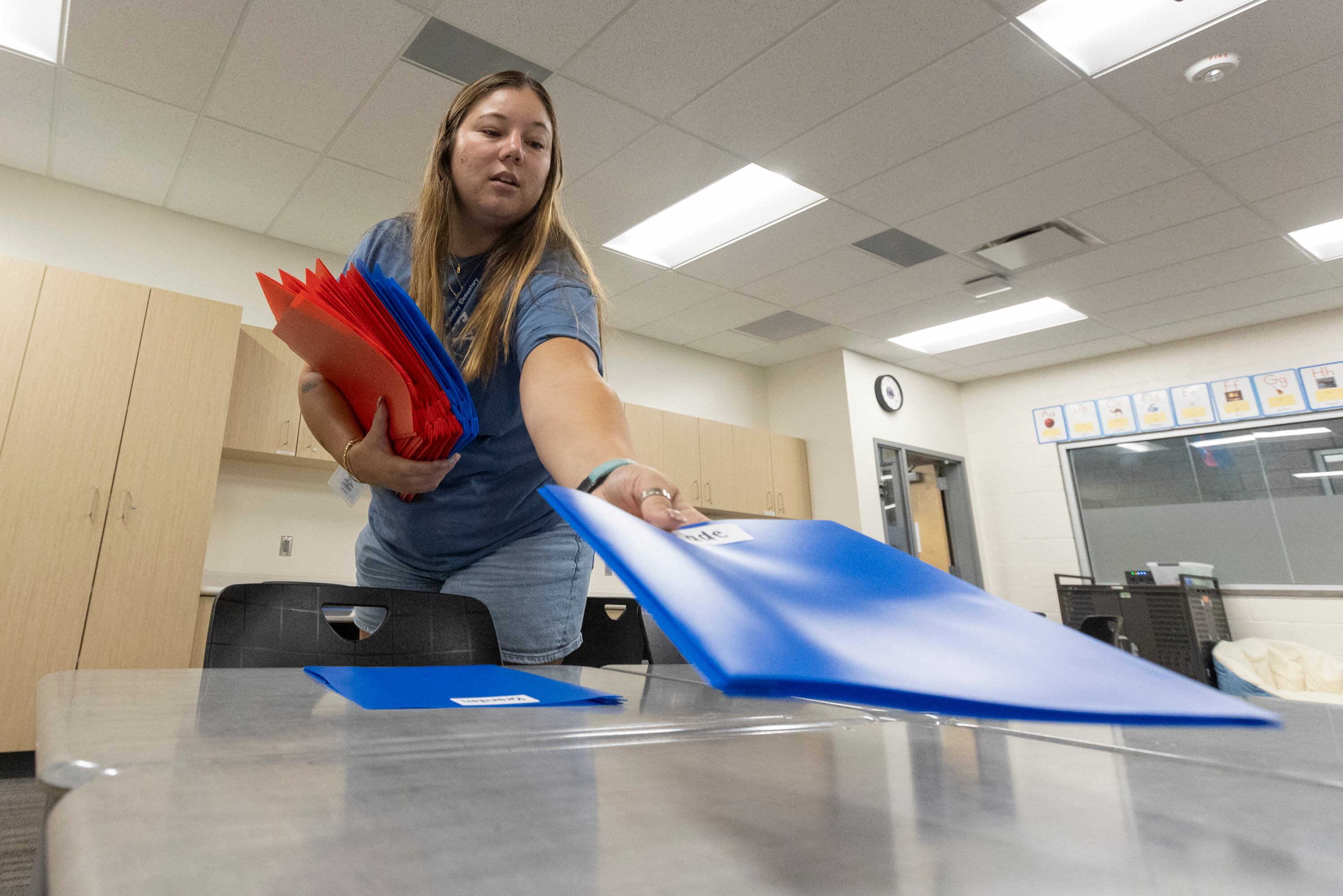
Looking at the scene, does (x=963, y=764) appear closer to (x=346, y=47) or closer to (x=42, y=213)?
(x=346, y=47)

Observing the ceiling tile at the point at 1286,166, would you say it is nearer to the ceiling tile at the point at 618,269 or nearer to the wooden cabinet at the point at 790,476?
the ceiling tile at the point at 618,269

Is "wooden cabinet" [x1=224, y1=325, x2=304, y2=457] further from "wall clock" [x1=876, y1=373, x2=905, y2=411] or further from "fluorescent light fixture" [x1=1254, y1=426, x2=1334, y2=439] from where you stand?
"fluorescent light fixture" [x1=1254, y1=426, x2=1334, y2=439]

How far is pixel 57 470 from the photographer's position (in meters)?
2.96

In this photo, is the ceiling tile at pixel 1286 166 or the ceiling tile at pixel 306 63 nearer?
the ceiling tile at pixel 306 63

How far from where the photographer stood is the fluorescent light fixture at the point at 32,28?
255 cm

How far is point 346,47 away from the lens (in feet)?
8.68

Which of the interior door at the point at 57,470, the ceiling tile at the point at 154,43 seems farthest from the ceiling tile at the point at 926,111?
the interior door at the point at 57,470

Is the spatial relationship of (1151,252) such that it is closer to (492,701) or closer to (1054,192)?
(1054,192)

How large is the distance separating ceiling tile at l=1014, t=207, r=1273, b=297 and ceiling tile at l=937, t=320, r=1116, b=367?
0.76 meters

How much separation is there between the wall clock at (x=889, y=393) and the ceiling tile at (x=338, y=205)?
3977mm

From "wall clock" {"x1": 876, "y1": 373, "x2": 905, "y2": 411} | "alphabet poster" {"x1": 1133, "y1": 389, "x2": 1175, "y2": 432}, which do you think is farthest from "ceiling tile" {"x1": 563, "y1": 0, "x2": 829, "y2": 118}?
"alphabet poster" {"x1": 1133, "y1": 389, "x2": 1175, "y2": 432}

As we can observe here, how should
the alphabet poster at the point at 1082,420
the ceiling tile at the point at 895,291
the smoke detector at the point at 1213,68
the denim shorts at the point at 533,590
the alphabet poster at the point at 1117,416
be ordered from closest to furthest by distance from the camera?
the denim shorts at the point at 533,590
the smoke detector at the point at 1213,68
the ceiling tile at the point at 895,291
the alphabet poster at the point at 1117,416
the alphabet poster at the point at 1082,420

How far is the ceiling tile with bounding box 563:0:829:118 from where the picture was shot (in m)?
2.48

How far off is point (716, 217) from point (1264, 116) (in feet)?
7.97
